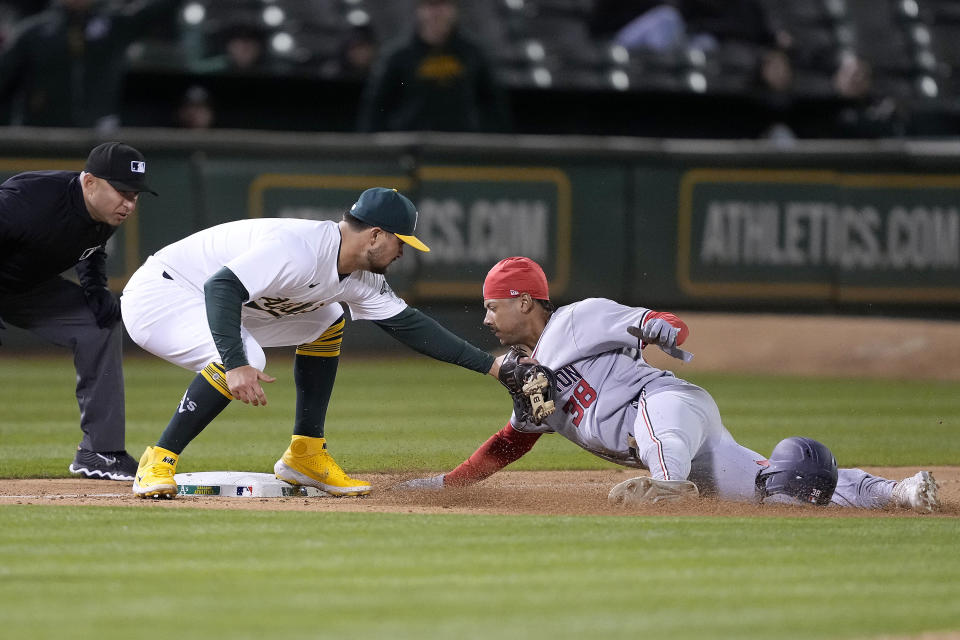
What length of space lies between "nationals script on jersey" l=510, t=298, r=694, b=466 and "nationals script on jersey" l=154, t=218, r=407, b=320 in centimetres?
80

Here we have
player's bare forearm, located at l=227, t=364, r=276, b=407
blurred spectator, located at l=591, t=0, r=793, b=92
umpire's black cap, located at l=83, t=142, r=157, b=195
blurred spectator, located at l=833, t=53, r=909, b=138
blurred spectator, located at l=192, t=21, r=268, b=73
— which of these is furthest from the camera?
blurred spectator, located at l=591, t=0, r=793, b=92

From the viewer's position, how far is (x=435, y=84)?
14.2 meters

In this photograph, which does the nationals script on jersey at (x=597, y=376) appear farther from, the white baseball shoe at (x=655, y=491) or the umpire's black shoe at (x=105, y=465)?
the umpire's black shoe at (x=105, y=465)

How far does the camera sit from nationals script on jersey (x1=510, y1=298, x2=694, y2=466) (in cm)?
621

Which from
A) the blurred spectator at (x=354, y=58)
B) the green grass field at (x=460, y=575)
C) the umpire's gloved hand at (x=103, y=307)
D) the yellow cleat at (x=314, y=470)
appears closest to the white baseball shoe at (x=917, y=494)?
the green grass field at (x=460, y=575)

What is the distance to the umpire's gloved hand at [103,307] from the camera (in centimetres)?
732

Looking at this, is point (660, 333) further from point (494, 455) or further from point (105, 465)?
point (105, 465)

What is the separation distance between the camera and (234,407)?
36.4 feet

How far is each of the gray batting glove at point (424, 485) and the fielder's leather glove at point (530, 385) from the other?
0.72 meters

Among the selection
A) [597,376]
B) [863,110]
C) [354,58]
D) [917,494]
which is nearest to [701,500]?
[597,376]

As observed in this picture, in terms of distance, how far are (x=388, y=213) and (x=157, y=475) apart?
1458 millimetres

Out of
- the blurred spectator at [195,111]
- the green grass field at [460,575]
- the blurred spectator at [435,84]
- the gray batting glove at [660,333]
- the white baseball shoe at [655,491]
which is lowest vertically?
the green grass field at [460,575]

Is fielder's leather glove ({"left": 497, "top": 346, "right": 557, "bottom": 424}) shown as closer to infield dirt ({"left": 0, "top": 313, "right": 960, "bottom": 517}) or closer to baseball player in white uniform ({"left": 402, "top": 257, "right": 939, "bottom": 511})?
baseball player in white uniform ({"left": 402, "top": 257, "right": 939, "bottom": 511})

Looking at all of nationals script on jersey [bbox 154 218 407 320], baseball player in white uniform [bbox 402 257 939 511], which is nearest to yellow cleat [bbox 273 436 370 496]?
nationals script on jersey [bbox 154 218 407 320]
